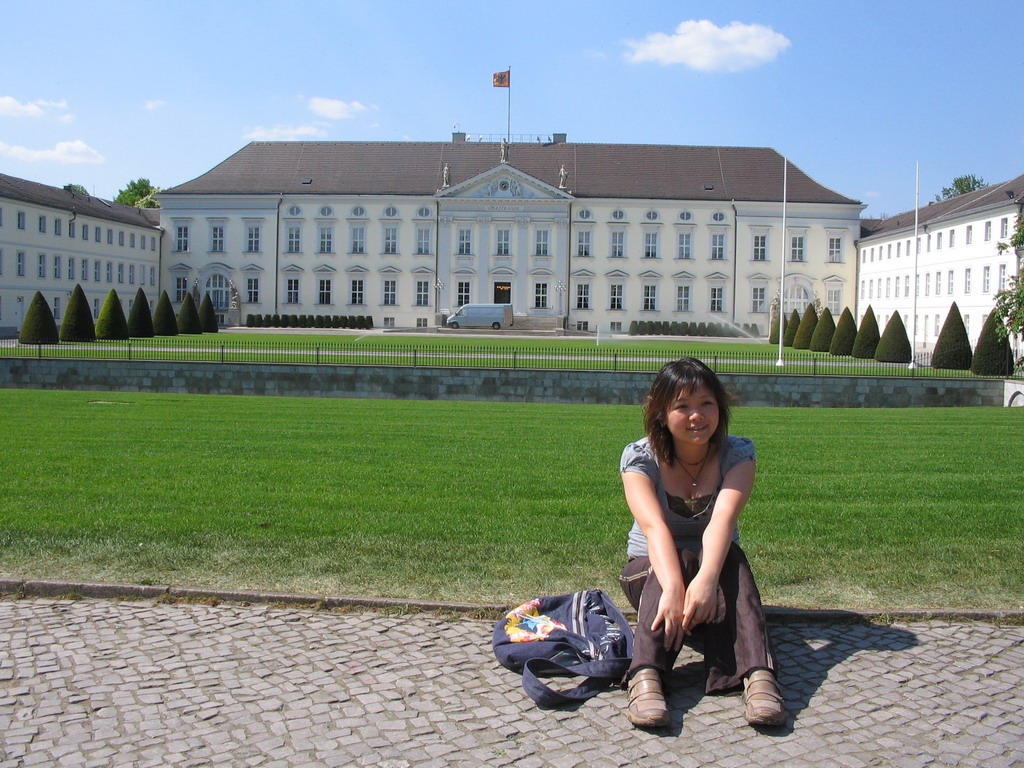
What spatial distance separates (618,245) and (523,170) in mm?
9163

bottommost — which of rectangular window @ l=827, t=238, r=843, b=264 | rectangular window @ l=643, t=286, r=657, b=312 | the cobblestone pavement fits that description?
the cobblestone pavement

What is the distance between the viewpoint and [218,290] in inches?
2822

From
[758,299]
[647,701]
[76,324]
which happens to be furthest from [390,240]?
[647,701]

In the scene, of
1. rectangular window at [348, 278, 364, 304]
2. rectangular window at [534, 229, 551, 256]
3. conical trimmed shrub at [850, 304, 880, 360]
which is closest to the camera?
conical trimmed shrub at [850, 304, 880, 360]

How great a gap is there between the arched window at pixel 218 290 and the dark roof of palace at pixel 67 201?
19.5 feet

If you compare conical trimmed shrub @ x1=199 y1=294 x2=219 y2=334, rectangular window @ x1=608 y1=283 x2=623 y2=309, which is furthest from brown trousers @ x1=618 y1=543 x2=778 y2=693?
rectangular window @ x1=608 y1=283 x2=623 y2=309

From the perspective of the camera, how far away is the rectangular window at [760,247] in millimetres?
69500

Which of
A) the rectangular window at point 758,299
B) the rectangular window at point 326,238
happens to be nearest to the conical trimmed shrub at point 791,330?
the rectangular window at point 758,299

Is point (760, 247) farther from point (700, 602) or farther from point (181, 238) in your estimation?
point (700, 602)

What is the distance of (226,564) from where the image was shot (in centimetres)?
652

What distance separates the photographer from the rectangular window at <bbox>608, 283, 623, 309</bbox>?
7038cm

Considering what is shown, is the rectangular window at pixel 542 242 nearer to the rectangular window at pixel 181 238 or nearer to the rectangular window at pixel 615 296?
the rectangular window at pixel 615 296

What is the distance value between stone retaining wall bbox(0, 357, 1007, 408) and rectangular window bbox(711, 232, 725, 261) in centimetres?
4242

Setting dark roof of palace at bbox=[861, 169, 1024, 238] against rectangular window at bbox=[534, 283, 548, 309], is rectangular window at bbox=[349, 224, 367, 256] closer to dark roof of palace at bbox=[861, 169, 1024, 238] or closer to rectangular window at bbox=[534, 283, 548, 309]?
rectangular window at bbox=[534, 283, 548, 309]
